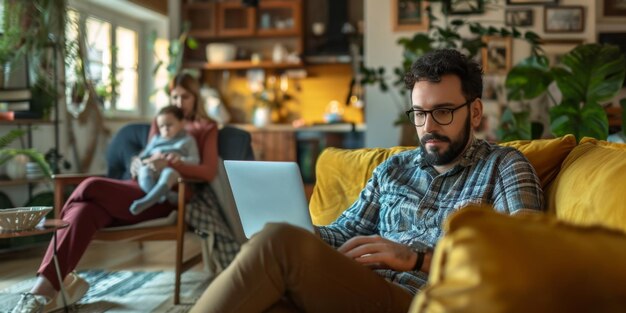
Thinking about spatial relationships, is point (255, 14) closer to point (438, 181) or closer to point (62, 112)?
point (62, 112)

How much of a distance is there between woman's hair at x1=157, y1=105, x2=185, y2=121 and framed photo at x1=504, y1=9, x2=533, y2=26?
3.28m

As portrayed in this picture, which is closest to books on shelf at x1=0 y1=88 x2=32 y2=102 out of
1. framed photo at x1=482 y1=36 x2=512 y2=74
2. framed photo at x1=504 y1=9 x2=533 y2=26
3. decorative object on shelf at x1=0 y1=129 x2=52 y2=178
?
decorative object on shelf at x1=0 y1=129 x2=52 y2=178

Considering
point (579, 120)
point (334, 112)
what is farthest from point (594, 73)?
point (334, 112)

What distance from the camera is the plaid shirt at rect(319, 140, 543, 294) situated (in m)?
1.70

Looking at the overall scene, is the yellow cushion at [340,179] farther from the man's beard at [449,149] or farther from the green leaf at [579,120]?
the green leaf at [579,120]

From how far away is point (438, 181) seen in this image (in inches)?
74.8

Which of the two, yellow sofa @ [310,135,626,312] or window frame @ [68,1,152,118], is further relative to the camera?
window frame @ [68,1,152,118]

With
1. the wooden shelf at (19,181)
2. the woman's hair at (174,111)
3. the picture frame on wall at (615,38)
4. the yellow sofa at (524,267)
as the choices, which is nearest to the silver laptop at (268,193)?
the yellow sofa at (524,267)

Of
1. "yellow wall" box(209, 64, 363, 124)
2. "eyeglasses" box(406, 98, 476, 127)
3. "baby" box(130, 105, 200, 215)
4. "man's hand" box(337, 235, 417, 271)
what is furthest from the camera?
"yellow wall" box(209, 64, 363, 124)

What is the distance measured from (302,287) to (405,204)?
63 cm

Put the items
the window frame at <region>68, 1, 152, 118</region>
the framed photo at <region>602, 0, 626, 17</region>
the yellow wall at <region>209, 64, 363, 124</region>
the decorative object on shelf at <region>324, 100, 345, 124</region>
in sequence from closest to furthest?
1. the window frame at <region>68, 1, 152, 118</region>
2. the framed photo at <region>602, 0, 626, 17</region>
3. the decorative object on shelf at <region>324, 100, 345, 124</region>
4. the yellow wall at <region>209, 64, 363, 124</region>

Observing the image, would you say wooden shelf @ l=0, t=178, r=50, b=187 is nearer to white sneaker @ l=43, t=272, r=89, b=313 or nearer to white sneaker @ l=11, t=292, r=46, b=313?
white sneaker @ l=43, t=272, r=89, b=313

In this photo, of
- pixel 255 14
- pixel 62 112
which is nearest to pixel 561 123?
pixel 62 112

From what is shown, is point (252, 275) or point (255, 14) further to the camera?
point (255, 14)
